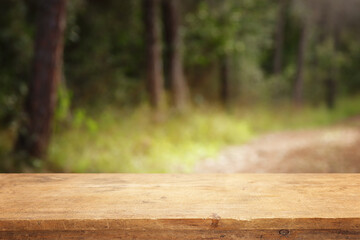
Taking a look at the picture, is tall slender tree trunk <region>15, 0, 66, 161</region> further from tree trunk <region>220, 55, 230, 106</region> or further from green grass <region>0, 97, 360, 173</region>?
tree trunk <region>220, 55, 230, 106</region>

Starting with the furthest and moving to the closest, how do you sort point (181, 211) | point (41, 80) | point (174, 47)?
point (174, 47) < point (41, 80) < point (181, 211)

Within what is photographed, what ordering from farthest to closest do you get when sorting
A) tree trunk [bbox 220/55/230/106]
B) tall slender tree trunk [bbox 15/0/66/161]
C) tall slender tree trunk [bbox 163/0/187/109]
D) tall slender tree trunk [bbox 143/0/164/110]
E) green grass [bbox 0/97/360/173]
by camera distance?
tree trunk [bbox 220/55/230/106] → tall slender tree trunk [bbox 163/0/187/109] → tall slender tree trunk [bbox 143/0/164/110] → green grass [bbox 0/97/360/173] → tall slender tree trunk [bbox 15/0/66/161]

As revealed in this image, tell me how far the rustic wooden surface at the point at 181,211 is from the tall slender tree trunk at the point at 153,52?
6.55 metres

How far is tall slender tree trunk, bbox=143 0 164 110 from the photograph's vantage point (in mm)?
8242

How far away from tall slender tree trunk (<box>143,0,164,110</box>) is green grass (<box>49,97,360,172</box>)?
1.81 feet

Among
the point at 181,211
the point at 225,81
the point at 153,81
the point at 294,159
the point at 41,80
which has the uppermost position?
the point at 181,211

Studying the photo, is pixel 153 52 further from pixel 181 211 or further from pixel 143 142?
pixel 181 211

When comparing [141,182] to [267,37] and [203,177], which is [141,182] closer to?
[203,177]

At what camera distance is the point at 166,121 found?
7.96 m

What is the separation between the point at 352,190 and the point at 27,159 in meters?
4.18

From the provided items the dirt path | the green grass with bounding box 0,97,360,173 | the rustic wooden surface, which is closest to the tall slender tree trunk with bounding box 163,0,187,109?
the green grass with bounding box 0,97,360,173

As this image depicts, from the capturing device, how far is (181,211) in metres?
1.47

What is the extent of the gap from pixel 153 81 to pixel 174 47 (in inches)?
58.8

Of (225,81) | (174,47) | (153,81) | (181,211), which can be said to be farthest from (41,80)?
(225,81)
